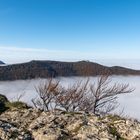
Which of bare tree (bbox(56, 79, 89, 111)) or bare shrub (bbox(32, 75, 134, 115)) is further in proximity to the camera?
bare tree (bbox(56, 79, 89, 111))

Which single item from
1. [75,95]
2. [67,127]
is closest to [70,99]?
[75,95]

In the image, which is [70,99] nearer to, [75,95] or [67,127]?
[75,95]

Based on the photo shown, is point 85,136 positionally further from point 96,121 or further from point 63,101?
point 63,101

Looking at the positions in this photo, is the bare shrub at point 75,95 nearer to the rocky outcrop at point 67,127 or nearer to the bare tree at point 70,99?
the bare tree at point 70,99

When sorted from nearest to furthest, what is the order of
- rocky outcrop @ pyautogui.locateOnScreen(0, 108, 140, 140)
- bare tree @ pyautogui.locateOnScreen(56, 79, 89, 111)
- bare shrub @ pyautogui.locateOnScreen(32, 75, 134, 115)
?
1. rocky outcrop @ pyautogui.locateOnScreen(0, 108, 140, 140)
2. bare shrub @ pyautogui.locateOnScreen(32, 75, 134, 115)
3. bare tree @ pyautogui.locateOnScreen(56, 79, 89, 111)

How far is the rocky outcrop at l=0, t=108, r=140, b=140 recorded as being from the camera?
8.62 meters

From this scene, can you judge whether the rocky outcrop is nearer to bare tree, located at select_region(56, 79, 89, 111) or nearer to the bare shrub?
the bare shrub

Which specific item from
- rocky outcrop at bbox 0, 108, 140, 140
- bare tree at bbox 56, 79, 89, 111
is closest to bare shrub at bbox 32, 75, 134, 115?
bare tree at bbox 56, 79, 89, 111

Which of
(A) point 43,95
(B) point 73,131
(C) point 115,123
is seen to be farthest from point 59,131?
(A) point 43,95

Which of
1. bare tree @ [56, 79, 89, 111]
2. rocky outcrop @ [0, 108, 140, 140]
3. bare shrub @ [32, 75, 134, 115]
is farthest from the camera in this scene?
bare tree @ [56, 79, 89, 111]

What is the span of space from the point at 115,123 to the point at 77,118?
1351 mm

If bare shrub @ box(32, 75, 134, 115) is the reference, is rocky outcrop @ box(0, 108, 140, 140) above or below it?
above

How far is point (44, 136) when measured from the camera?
869cm

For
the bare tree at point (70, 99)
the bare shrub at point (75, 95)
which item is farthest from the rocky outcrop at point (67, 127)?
the bare tree at point (70, 99)
